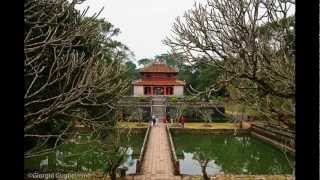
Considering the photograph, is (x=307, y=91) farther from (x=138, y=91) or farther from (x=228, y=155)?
(x=138, y=91)

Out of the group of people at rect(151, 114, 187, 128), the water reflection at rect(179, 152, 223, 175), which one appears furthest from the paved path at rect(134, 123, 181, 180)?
→ the group of people at rect(151, 114, 187, 128)

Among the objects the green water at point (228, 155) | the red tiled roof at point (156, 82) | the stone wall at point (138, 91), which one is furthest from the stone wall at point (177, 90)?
the green water at point (228, 155)

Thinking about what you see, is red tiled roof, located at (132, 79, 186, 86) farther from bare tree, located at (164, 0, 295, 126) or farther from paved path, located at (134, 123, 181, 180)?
bare tree, located at (164, 0, 295, 126)

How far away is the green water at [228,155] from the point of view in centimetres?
1224

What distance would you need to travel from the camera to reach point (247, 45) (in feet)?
17.5

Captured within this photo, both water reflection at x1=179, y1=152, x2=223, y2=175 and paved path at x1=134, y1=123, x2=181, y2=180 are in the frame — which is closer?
paved path at x1=134, y1=123, x2=181, y2=180

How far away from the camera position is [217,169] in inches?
486

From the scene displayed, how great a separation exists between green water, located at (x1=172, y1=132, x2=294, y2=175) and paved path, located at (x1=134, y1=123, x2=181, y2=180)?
1.64 ft

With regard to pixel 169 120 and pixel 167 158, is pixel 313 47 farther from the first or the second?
pixel 169 120

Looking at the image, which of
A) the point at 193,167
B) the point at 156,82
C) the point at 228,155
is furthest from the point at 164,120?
the point at 193,167

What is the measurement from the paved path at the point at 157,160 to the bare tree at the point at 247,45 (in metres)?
4.65

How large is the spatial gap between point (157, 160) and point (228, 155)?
3.17m

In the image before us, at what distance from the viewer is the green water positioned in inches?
482

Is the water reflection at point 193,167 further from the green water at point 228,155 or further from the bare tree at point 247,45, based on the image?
the bare tree at point 247,45
